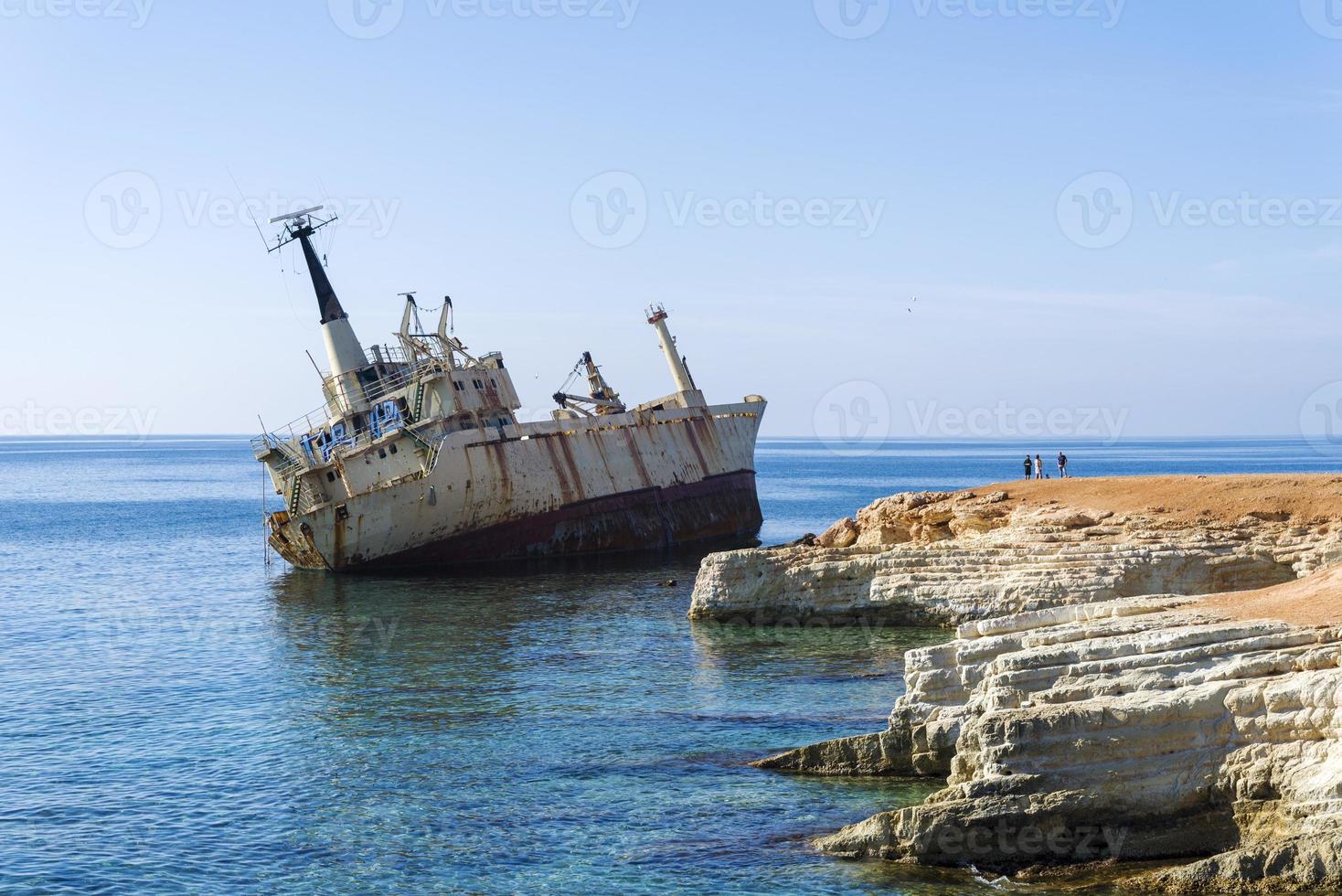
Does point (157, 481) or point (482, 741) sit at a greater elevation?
point (157, 481)

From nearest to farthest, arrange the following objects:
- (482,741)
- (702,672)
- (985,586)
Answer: (482,741)
(702,672)
(985,586)

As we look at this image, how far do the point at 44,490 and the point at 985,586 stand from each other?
123087 millimetres

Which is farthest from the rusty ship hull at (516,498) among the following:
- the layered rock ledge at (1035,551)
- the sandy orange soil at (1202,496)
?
the sandy orange soil at (1202,496)

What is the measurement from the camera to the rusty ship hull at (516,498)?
4169 centimetres

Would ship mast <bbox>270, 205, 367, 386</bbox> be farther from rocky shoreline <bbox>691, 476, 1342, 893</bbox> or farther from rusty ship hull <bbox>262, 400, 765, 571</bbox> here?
rocky shoreline <bbox>691, 476, 1342, 893</bbox>

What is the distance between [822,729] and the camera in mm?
19516

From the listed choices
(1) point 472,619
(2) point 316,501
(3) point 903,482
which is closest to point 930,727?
(1) point 472,619

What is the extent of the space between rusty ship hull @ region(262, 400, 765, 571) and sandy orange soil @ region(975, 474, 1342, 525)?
18.3 meters

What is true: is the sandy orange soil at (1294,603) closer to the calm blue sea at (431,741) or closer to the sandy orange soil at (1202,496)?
the calm blue sea at (431,741)

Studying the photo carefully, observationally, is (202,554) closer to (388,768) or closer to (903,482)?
(388,768)

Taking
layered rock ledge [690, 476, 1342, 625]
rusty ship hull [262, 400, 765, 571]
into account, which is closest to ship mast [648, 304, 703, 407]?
rusty ship hull [262, 400, 765, 571]

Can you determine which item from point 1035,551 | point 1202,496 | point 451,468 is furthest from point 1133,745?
point 451,468

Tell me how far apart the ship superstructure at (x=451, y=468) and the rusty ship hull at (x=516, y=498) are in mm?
50

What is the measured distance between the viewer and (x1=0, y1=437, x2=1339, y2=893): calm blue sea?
1474 cm
